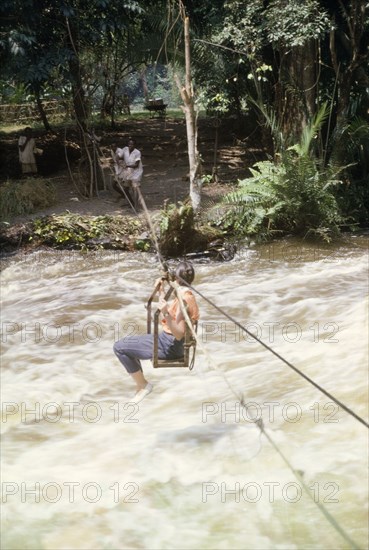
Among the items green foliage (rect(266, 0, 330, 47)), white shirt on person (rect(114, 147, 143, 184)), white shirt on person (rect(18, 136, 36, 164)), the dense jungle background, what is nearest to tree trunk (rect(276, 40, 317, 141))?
the dense jungle background

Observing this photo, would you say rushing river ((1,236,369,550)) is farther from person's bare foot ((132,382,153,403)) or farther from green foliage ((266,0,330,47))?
green foliage ((266,0,330,47))

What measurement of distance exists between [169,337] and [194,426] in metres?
0.93

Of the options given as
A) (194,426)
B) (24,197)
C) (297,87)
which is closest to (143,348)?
(194,426)

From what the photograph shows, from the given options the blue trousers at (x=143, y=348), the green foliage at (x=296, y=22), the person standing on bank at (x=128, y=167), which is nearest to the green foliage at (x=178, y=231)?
the person standing on bank at (x=128, y=167)

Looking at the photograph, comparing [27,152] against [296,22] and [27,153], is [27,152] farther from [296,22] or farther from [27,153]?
[296,22]

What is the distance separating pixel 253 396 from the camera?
6.21 meters

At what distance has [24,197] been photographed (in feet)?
42.3

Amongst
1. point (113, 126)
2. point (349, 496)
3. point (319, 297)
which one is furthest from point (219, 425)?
point (113, 126)

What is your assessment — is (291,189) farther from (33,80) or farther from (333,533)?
(333,533)

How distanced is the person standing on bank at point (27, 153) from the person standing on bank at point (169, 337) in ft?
34.3

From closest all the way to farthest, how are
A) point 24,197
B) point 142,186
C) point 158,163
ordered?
1. point 24,197
2. point 142,186
3. point 158,163

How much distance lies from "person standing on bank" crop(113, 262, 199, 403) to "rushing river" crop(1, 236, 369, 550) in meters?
0.30

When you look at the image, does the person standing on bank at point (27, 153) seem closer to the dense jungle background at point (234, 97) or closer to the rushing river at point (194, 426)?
the dense jungle background at point (234, 97)

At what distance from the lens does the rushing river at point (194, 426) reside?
448cm
